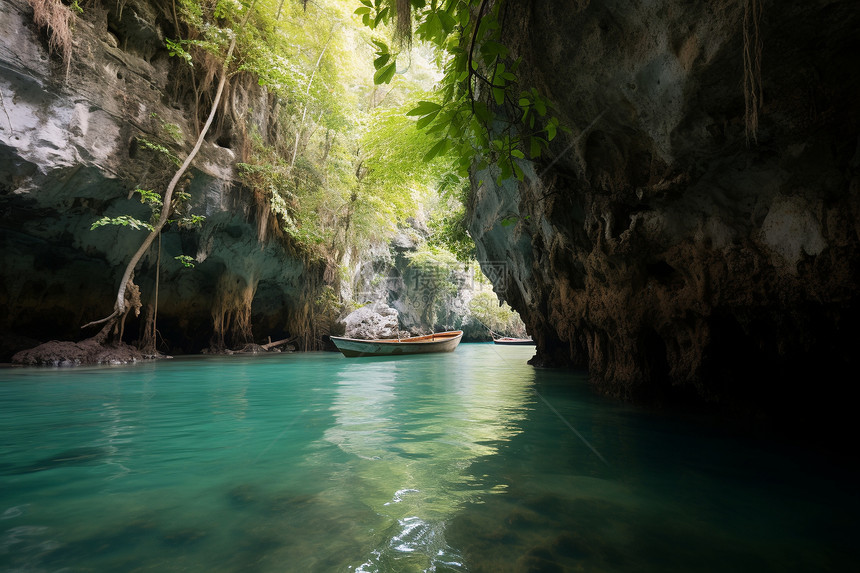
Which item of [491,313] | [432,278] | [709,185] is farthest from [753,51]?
[491,313]

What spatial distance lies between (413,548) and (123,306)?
10601 mm

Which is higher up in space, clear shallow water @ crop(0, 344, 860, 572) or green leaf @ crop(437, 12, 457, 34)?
green leaf @ crop(437, 12, 457, 34)

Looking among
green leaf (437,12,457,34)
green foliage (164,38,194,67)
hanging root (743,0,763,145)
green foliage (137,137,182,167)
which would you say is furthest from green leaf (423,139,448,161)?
green foliage (164,38,194,67)

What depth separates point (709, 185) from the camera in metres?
3.97

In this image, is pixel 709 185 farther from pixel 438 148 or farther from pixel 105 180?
pixel 105 180

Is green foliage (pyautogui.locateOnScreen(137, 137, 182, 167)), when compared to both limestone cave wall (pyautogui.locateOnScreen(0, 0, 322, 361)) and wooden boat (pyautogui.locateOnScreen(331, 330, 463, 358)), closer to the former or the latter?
limestone cave wall (pyautogui.locateOnScreen(0, 0, 322, 361))

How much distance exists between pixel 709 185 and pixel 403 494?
3.97m

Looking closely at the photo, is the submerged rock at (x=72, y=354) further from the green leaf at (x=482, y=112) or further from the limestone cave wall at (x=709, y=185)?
the green leaf at (x=482, y=112)

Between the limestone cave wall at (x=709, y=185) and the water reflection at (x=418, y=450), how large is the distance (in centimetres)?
216

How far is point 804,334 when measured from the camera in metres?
3.67

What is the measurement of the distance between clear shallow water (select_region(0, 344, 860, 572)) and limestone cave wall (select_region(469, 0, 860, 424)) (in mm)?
1114

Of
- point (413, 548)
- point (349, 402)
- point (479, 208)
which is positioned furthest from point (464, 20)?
point (479, 208)

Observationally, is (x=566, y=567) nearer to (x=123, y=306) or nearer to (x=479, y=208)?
(x=479, y=208)

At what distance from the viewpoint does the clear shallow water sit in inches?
68.2
